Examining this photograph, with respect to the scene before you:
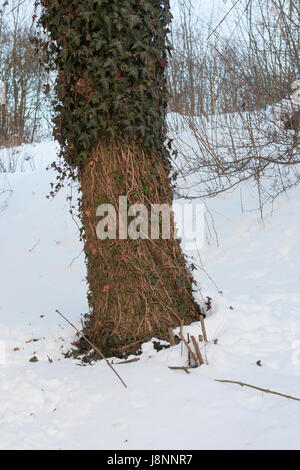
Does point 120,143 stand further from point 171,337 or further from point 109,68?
point 171,337

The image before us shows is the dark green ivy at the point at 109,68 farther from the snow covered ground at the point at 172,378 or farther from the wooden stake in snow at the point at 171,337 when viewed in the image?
the snow covered ground at the point at 172,378

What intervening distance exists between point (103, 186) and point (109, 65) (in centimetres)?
67

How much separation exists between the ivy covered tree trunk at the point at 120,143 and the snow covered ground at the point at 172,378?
245 millimetres

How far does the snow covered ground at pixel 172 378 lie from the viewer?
194 cm

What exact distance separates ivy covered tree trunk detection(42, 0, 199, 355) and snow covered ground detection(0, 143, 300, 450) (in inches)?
9.6

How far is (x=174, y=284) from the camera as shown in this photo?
2967mm

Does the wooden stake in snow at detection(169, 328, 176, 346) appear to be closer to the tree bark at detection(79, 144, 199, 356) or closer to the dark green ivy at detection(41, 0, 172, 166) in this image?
the tree bark at detection(79, 144, 199, 356)

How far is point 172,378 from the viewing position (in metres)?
2.36

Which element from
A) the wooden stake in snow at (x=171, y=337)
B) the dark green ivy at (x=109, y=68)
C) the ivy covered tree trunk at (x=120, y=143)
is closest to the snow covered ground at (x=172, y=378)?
the wooden stake in snow at (x=171, y=337)

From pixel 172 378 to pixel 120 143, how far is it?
1.33m

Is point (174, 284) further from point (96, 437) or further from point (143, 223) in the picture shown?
point (96, 437)

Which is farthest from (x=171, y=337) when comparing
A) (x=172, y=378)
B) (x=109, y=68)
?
(x=109, y=68)

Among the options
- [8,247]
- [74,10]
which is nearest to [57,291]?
[8,247]

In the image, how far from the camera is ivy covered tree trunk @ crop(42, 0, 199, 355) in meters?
2.68
